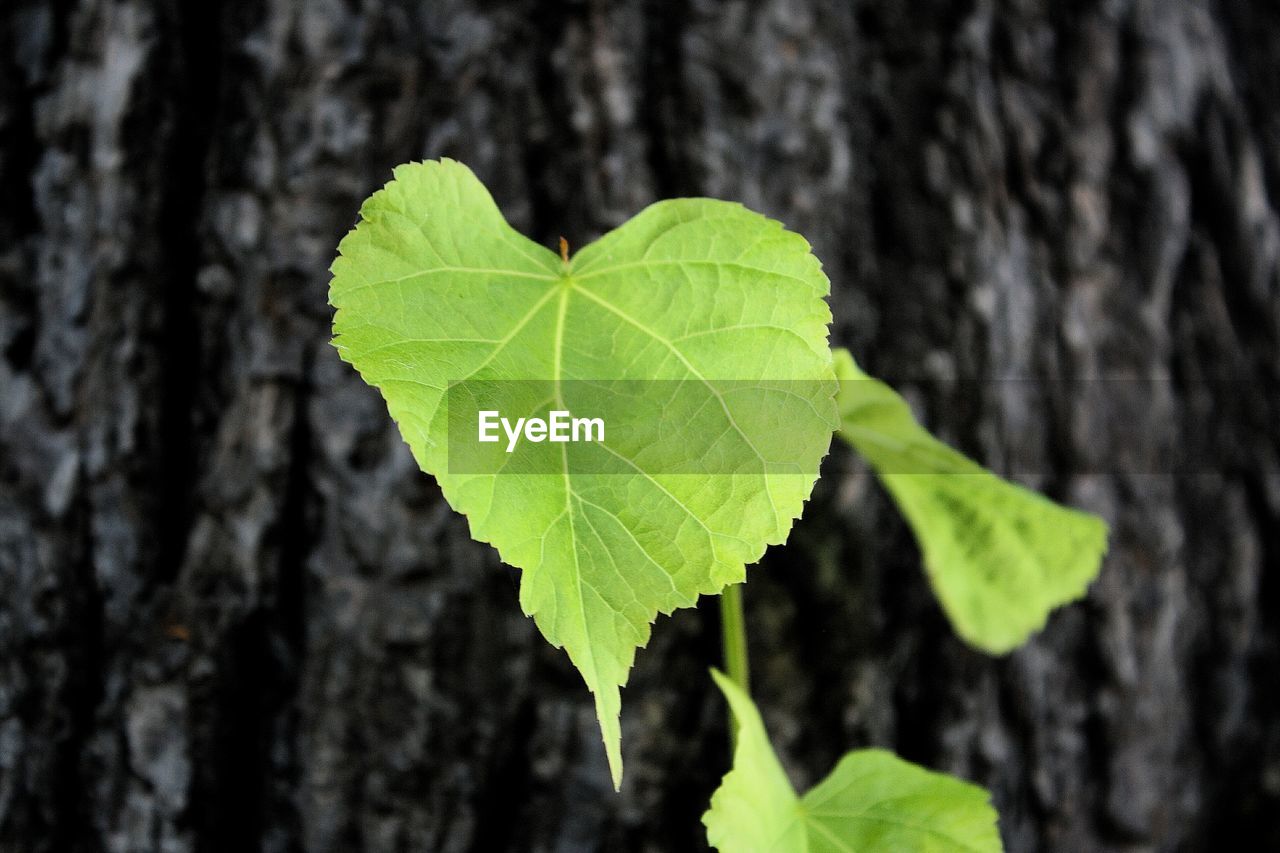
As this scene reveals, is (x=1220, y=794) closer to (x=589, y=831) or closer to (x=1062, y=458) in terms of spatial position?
(x=1062, y=458)

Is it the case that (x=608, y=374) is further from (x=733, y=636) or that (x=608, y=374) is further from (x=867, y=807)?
(x=867, y=807)

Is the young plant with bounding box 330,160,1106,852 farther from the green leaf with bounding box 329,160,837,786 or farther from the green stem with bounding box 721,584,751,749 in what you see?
the green stem with bounding box 721,584,751,749

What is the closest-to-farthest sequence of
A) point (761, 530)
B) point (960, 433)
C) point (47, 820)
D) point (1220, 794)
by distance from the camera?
point (761, 530), point (47, 820), point (960, 433), point (1220, 794)

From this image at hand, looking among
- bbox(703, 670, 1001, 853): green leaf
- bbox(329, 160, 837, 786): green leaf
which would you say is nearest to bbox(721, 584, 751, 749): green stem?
bbox(703, 670, 1001, 853): green leaf

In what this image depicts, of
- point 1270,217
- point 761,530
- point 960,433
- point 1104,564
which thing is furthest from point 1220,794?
point 761,530

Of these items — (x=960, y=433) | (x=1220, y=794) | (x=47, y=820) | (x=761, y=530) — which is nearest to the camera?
(x=761, y=530)

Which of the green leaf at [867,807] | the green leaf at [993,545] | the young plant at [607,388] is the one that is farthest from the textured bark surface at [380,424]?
the young plant at [607,388]

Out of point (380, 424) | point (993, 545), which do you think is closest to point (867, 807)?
point (993, 545)
